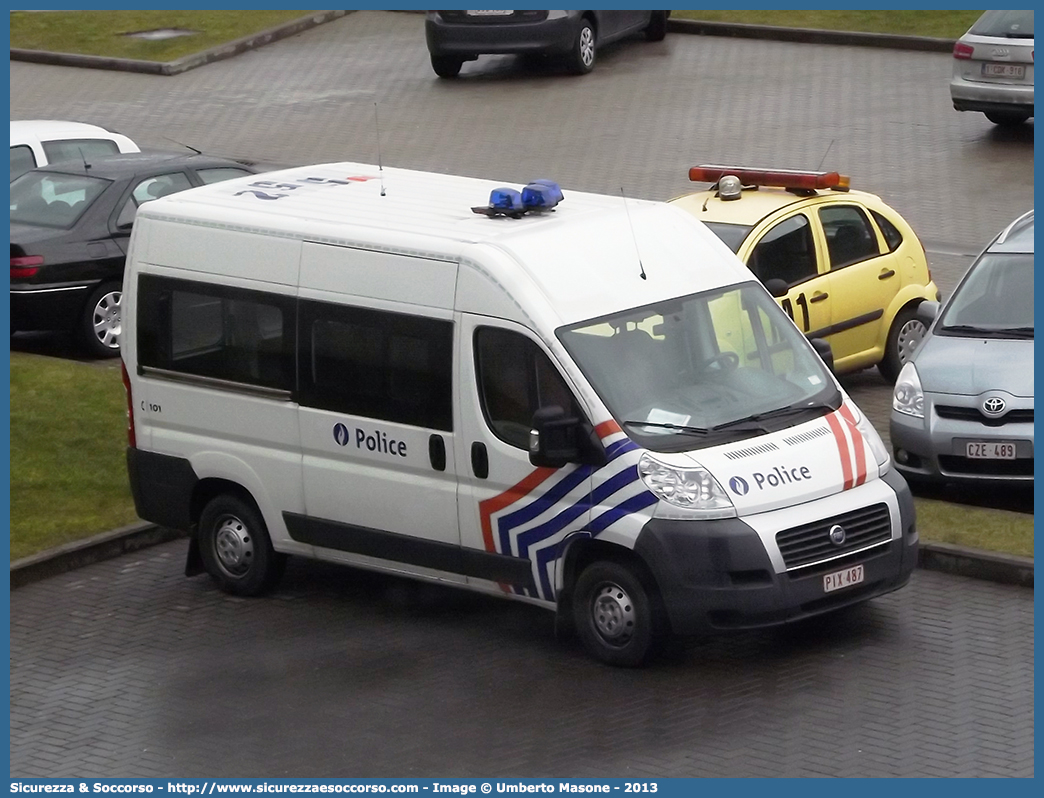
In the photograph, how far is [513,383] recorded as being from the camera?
948 cm

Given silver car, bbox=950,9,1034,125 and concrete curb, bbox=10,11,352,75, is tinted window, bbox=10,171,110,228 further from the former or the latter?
concrete curb, bbox=10,11,352,75

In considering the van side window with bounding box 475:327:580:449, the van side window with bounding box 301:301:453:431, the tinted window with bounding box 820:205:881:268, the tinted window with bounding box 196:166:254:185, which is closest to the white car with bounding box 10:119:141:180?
the tinted window with bounding box 196:166:254:185

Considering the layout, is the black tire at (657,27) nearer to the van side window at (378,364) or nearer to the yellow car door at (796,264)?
the yellow car door at (796,264)

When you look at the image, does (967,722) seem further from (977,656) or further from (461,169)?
(461,169)

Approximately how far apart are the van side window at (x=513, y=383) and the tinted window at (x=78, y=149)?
9.66 meters

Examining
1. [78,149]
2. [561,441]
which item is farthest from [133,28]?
[561,441]

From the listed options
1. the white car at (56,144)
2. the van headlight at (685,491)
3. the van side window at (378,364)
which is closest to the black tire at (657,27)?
the white car at (56,144)

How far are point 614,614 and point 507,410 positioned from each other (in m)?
1.17

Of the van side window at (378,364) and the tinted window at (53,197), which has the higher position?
the van side window at (378,364)

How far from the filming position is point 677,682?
9.16 m

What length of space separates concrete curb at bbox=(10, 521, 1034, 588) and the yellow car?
3023 mm

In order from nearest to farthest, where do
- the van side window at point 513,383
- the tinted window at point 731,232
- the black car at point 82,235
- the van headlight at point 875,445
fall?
the van side window at point 513,383 < the van headlight at point 875,445 < the tinted window at point 731,232 < the black car at point 82,235

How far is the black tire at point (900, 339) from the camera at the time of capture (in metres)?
14.5

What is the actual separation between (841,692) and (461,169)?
555 inches
